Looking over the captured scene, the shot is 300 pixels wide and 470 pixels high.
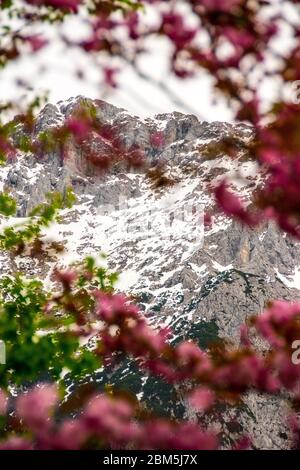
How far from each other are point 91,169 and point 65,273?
2.29 m

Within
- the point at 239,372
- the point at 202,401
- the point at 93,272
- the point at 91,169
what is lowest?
the point at 93,272

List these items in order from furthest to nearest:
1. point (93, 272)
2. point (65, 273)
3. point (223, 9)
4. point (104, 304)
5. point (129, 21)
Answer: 1. point (93, 272)
2. point (65, 273)
3. point (104, 304)
4. point (129, 21)
5. point (223, 9)

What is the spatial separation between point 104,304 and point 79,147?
2.84 metres

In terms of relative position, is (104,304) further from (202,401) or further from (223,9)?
(223,9)

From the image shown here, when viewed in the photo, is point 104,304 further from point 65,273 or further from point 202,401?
point 202,401

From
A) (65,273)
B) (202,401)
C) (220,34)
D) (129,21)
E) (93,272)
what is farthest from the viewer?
(93,272)

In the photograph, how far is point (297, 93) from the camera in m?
7.04

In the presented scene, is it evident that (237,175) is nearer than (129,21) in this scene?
Yes

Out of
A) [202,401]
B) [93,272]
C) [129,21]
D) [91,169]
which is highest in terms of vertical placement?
[129,21]

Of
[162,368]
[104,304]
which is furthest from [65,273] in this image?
[162,368]

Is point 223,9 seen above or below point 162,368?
above

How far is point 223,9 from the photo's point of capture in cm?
637

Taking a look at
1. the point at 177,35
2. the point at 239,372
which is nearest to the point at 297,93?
the point at 177,35

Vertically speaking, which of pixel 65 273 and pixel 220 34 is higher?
pixel 220 34
